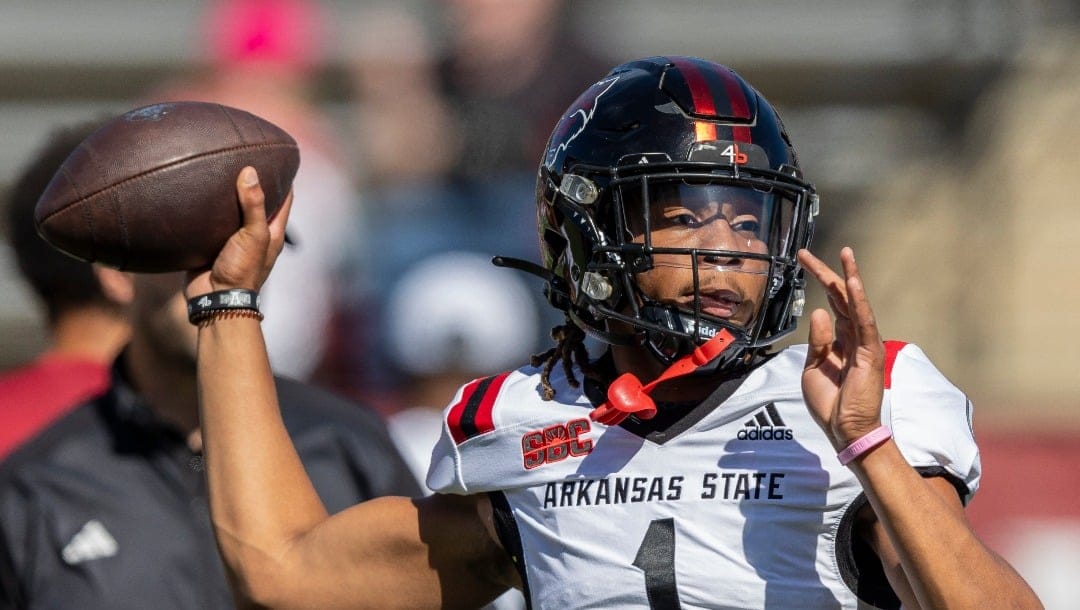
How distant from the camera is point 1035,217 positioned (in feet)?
21.8

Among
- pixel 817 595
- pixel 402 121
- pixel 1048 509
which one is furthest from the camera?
pixel 402 121

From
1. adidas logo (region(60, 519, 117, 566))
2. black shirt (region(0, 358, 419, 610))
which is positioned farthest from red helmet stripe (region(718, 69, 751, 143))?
adidas logo (region(60, 519, 117, 566))

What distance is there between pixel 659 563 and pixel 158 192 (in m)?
0.96

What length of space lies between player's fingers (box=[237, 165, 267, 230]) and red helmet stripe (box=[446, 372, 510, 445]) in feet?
1.34

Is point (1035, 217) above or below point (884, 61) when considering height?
below

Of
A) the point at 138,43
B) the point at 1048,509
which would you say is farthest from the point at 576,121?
the point at 138,43

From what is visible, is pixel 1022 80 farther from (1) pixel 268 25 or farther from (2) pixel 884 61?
(1) pixel 268 25

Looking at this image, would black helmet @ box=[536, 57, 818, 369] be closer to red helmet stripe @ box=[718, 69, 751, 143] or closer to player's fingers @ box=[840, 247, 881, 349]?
red helmet stripe @ box=[718, 69, 751, 143]

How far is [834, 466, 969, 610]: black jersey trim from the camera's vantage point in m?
2.01

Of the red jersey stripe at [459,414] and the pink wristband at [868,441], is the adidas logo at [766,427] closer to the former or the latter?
the pink wristband at [868,441]

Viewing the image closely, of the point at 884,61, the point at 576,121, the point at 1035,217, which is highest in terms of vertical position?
the point at 576,121

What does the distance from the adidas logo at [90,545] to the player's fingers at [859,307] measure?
5.63ft

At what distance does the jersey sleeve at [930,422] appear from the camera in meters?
1.93

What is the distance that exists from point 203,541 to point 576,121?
1233mm
